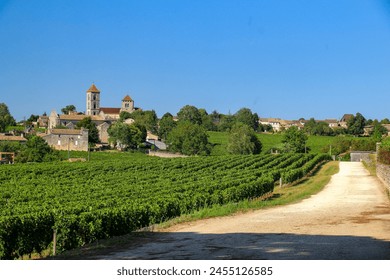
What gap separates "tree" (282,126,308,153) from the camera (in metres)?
75.4

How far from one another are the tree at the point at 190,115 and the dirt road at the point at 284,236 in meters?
35.4

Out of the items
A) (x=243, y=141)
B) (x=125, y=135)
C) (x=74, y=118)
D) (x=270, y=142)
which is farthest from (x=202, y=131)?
(x=74, y=118)

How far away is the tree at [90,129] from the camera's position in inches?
3352

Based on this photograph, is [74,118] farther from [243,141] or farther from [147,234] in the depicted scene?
[147,234]

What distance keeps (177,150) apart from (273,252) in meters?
70.4

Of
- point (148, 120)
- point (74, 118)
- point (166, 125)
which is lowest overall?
point (166, 125)

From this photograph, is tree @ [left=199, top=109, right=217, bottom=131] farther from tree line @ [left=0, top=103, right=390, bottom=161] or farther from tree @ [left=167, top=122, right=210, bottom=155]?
tree @ [left=167, top=122, right=210, bottom=155]

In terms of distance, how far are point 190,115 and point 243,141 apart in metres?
15.3

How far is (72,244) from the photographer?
13.2m

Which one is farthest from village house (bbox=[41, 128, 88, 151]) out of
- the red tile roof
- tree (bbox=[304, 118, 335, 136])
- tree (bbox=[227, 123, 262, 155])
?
tree (bbox=[304, 118, 335, 136])

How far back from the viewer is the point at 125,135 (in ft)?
274

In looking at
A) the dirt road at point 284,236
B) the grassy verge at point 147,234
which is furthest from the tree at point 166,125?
the dirt road at point 284,236
